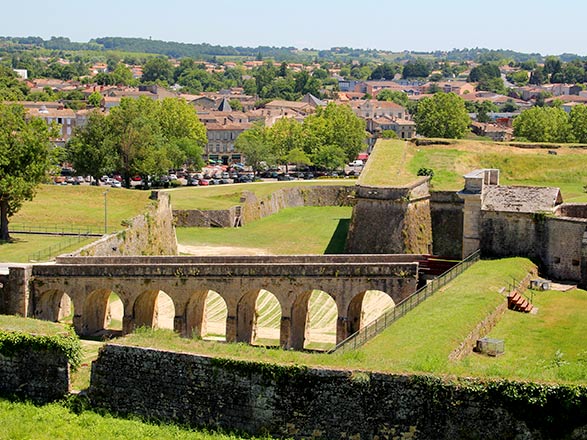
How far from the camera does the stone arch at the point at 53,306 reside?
181 feet

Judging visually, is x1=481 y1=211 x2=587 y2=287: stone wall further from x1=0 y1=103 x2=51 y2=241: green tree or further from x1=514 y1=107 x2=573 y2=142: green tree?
x1=514 y1=107 x2=573 y2=142: green tree

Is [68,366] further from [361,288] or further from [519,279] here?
[519,279]

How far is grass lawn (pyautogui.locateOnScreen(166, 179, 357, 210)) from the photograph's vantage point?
296 ft

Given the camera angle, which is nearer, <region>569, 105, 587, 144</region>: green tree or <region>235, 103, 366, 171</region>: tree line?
<region>569, 105, 587, 144</region>: green tree

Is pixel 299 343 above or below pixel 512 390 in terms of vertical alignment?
below

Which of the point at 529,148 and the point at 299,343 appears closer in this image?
the point at 299,343

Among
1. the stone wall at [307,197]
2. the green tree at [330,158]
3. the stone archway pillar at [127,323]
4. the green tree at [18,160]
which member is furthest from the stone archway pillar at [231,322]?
the green tree at [330,158]

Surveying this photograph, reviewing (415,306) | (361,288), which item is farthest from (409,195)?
(415,306)

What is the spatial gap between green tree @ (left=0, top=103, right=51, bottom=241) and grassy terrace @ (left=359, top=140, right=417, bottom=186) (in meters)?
20.6

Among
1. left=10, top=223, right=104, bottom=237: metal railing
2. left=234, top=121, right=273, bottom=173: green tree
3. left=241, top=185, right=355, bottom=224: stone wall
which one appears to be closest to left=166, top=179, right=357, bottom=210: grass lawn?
left=241, top=185, right=355, bottom=224: stone wall

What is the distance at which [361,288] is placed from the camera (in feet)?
165

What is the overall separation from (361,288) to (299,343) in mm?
4179

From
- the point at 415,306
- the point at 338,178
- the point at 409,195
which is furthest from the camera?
the point at 338,178

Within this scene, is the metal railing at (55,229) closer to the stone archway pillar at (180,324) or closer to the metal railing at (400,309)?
the stone archway pillar at (180,324)
